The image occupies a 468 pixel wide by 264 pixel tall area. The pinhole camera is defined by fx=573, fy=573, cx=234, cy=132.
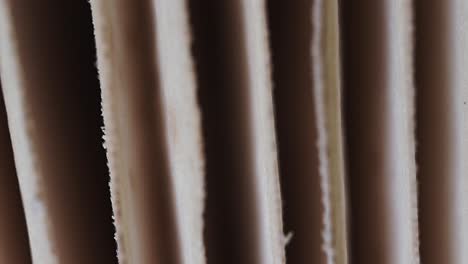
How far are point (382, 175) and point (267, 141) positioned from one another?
0.14 m

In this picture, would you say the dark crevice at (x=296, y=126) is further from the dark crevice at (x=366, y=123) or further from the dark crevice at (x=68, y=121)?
the dark crevice at (x=68, y=121)

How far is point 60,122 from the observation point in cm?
44

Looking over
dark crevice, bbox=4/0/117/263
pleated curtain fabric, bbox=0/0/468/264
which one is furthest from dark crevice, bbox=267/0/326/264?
dark crevice, bbox=4/0/117/263

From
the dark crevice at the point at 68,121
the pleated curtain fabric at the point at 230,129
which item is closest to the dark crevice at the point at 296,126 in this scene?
the pleated curtain fabric at the point at 230,129

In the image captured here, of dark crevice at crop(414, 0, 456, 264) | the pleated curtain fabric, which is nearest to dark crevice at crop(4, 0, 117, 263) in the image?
the pleated curtain fabric

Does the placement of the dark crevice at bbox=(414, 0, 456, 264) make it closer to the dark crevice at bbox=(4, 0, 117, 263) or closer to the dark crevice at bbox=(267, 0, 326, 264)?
the dark crevice at bbox=(267, 0, 326, 264)

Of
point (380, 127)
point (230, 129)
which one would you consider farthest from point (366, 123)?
point (230, 129)

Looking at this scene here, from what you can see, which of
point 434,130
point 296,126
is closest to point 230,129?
point 296,126

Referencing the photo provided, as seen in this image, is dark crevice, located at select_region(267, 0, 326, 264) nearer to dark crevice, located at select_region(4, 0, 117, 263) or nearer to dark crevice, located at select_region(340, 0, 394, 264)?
dark crevice, located at select_region(340, 0, 394, 264)

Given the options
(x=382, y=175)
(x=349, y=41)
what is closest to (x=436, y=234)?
(x=382, y=175)

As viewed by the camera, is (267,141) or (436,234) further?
(436,234)

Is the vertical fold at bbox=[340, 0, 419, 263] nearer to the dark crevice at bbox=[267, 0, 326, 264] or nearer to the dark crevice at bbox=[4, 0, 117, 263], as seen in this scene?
the dark crevice at bbox=[267, 0, 326, 264]

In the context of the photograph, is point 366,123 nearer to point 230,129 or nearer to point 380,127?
point 380,127

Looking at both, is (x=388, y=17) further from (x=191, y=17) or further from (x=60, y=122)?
(x=60, y=122)
